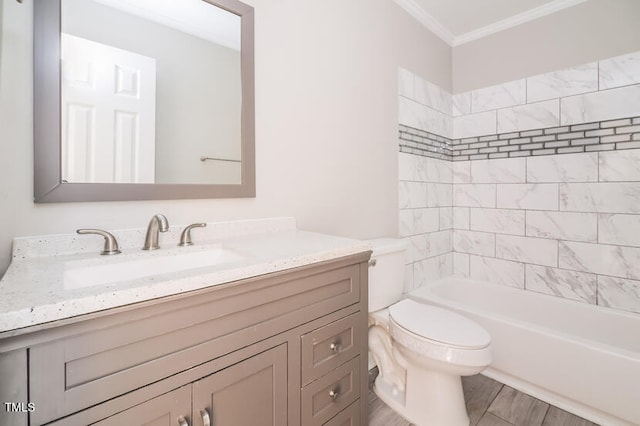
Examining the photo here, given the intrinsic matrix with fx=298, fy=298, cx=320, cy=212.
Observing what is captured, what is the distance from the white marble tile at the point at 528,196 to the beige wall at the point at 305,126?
1.00m

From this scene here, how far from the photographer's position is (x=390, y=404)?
165cm

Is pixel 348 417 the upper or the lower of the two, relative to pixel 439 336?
lower

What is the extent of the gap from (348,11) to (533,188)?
187cm

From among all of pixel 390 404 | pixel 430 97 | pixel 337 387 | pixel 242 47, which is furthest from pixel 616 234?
pixel 242 47

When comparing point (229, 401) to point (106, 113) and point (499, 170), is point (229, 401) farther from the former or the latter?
point (499, 170)

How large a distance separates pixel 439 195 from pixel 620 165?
1.13 m

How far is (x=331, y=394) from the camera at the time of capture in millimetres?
1052

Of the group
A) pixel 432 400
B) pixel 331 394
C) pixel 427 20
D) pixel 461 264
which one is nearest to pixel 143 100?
pixel 331 394

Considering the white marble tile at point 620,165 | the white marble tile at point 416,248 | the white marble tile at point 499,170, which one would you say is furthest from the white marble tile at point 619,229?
the white marble tile at point 416,248

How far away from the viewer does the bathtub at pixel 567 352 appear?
1.44 meters

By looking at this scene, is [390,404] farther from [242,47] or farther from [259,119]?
[242,47]

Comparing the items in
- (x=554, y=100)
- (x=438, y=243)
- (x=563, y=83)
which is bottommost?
(x=438, y=243)

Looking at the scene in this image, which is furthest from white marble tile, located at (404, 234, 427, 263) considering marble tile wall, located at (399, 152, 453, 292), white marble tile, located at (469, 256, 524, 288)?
white marble tile, located at (469, 256, 524, 288)

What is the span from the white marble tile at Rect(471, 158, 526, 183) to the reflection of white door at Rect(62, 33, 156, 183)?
97.4 inches
